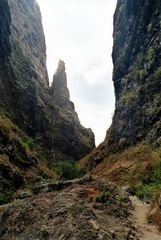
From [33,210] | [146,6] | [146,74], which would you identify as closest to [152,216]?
[33,210]

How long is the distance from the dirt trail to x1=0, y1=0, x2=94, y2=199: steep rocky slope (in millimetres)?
15373

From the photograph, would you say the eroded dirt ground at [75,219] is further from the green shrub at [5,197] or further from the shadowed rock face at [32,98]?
the shadowed rock face at [32,98]

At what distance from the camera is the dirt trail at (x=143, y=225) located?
15880 mm

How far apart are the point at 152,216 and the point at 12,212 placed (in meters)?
5.95

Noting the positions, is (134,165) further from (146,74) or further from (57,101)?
(57,101)

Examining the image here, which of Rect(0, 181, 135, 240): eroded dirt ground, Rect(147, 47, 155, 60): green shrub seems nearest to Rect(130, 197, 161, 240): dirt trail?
Rect(0, 181, 135, 240): eroded dirt ground

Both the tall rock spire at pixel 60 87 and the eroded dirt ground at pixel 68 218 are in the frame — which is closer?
the eroded dirt ground at pixel 68 218

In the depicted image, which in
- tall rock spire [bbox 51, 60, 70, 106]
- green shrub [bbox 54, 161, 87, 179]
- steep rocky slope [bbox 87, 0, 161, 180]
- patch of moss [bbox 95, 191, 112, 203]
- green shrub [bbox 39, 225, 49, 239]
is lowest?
green shrub [bbox 39, 225, 49, 239]

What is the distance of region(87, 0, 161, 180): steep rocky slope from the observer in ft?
148

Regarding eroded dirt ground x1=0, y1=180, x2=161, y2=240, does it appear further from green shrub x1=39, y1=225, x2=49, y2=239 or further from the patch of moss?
the patch of moss

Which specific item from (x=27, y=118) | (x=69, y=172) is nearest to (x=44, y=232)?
(x=69, y=172)

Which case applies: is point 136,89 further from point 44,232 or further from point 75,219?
point 44,232

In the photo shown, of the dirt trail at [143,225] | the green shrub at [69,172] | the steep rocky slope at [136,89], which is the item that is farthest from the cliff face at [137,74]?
the dirt trail at [143,225]

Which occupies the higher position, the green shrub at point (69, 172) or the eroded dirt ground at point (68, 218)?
the green shrub at point (69, 172)
